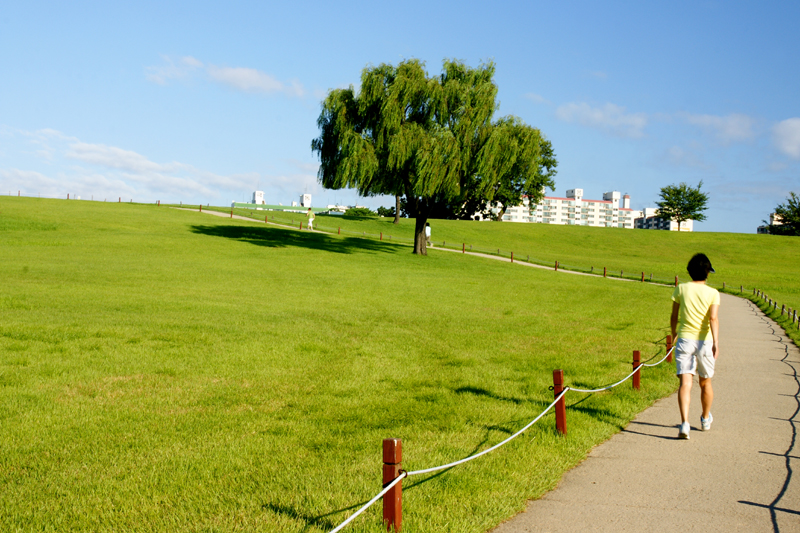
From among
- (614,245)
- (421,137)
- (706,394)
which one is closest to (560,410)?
(706,394)

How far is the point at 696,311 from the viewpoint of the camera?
7.19 metres

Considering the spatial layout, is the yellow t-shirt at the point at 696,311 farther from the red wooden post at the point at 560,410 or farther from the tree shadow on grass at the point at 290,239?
the tree shadow on grass at the point at 290,239

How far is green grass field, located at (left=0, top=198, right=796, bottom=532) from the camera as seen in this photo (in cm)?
502

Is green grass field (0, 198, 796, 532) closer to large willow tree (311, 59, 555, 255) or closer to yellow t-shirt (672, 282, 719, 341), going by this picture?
yellow t-shirt (672, 282, 719, 341)

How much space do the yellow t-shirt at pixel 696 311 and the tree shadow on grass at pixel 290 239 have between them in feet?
102

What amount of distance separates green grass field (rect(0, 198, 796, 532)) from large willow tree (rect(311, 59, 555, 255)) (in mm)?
12230

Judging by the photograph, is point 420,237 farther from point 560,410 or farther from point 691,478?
point 691,478

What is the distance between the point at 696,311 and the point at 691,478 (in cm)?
223

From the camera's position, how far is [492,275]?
107ft

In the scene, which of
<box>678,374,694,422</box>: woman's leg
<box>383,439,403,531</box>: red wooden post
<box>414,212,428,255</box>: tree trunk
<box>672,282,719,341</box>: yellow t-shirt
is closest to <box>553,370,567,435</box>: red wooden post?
<box>678,374,694,422</box>: woman's leg

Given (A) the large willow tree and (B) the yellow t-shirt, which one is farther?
(A) the large willow tree

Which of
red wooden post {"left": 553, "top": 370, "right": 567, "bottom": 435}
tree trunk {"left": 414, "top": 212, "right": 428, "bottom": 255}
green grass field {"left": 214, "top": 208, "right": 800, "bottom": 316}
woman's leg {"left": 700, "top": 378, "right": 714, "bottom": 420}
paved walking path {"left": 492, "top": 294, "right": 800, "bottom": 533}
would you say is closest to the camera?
paved walking path {"left": 492, "top": 294, "right": 800, "bottom": 533}

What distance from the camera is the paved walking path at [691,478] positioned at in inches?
187

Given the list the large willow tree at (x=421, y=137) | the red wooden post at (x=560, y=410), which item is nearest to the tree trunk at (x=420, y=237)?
the large willow tree at (x=421, y=137)
